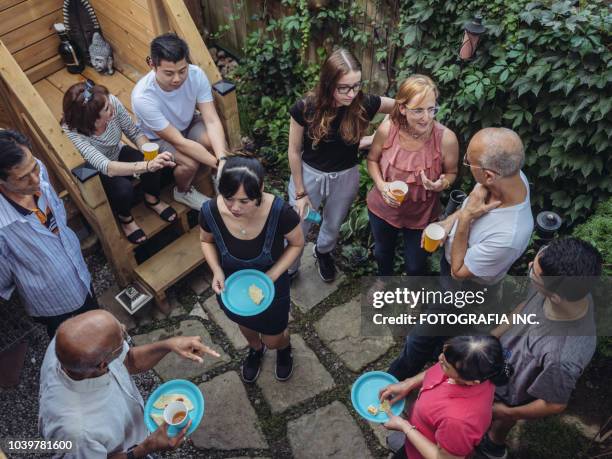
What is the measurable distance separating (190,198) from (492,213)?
2.57 metres

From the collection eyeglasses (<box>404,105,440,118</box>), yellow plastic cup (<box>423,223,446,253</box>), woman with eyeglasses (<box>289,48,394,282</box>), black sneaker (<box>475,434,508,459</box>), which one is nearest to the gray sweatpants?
woman with eyeglasses (<box>289,48,394,282</box>)

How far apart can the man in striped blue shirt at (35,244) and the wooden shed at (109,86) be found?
0.47 meters

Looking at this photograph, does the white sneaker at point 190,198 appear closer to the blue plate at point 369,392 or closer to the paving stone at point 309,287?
the paving stone at point 309,287

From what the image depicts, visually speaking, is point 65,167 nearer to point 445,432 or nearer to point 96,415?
point 96,415

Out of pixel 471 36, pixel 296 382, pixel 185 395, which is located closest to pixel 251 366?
pixel 296 382

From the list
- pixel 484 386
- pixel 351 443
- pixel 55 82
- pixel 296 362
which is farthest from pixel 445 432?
pixel 55 82

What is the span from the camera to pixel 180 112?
4.13 meters

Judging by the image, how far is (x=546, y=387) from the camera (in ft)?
8.52

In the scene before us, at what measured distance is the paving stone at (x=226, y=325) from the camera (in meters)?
4.27

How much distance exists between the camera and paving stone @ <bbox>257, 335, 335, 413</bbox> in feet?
13.0

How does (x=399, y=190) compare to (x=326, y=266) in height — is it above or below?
above

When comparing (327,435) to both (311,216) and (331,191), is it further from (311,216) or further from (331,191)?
(331,191)

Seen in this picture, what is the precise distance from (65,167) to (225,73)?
329 centimetres

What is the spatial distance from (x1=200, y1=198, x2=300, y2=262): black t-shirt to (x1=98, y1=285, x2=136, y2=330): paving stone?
1.62 m
